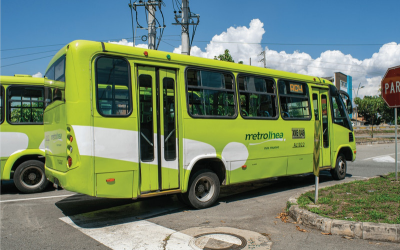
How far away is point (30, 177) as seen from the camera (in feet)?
28.7

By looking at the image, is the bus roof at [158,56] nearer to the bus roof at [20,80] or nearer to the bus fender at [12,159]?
the bus roof at [20,80]

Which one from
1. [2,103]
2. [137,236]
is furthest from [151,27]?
[137,236]

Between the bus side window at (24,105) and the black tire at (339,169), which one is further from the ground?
the bus side window at (24,105)

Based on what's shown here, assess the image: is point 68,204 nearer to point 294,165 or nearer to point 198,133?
point 198,133

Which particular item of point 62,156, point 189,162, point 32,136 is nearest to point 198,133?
point 189,162

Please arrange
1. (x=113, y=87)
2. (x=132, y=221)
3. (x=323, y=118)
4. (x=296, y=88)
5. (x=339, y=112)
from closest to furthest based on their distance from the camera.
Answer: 1. (x=113, y=87)
2. (x=132, y=221)
3. (x=296, y=88)
4. (x=323, y=118)
5. (x=339, y=112)

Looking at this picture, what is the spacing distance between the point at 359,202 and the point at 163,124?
4.20 m

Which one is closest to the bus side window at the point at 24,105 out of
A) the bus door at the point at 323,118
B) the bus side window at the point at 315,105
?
the bus side window at the point at 315,105

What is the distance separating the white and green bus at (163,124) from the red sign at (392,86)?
3032mm

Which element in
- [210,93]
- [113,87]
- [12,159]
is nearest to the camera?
[113,87]

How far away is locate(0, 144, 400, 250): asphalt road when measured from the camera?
15.5ft

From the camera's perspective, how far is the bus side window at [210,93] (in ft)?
22.0

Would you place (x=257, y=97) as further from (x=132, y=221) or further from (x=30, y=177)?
(x=30, y=177)

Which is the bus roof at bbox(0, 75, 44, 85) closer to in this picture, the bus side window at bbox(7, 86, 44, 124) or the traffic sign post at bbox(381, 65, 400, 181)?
the bus side window at bbox(7, 86, 44, 124)
